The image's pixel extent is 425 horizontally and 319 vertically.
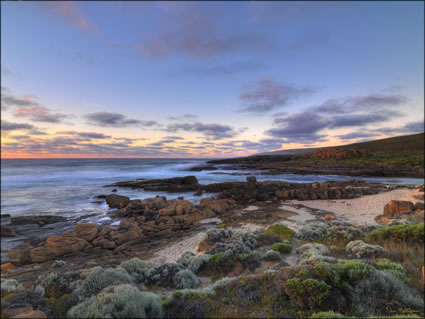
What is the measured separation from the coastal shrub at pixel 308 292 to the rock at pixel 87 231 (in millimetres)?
13581

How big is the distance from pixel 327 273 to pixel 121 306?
5182 mm

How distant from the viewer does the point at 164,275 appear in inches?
292

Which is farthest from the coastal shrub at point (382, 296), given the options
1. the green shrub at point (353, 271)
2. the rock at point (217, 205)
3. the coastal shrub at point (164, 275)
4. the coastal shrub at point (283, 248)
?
the rock at point (217, 205)

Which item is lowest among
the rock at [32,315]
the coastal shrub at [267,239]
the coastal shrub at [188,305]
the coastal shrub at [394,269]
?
the coastal shrub at [267,239]

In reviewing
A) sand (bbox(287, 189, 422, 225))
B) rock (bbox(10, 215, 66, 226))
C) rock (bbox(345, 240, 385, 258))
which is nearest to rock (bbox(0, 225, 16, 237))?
rock (bbox(10, 215, 66, 226))

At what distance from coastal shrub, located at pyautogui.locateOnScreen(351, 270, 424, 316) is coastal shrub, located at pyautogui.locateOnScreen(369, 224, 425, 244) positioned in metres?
5.79

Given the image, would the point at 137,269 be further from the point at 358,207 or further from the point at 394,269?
the point at 358,207

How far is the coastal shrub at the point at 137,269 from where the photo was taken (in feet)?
24.8

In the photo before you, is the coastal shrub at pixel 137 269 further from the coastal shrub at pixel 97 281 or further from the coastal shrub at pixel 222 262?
the coastal shrub at pixel 222 262

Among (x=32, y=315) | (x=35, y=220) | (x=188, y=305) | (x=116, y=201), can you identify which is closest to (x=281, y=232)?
(x=188, y=305)

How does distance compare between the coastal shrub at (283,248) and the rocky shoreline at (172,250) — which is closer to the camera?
the rocky shoreline at (172,250)

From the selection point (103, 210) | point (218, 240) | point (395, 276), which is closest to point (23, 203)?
point (103, 210)

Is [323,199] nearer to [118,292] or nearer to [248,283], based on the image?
[248,283]

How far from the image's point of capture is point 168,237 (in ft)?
49.4
